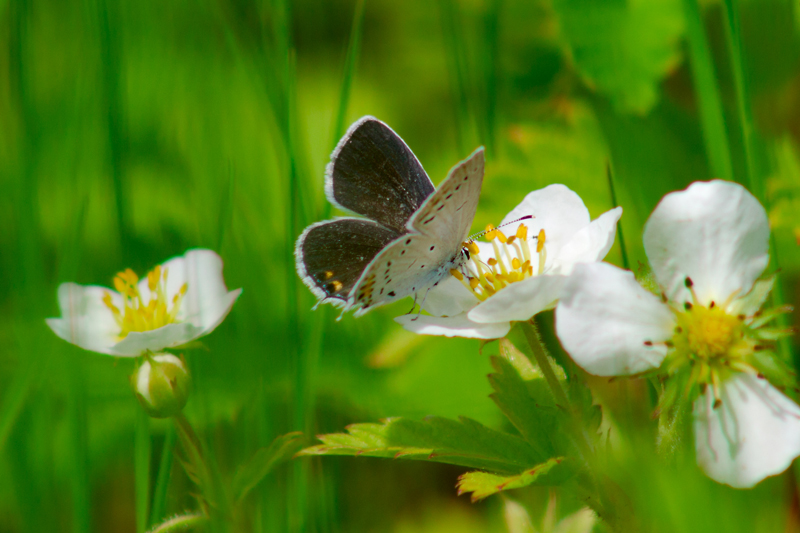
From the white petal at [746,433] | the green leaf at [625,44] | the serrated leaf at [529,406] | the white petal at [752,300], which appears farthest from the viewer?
the green leaf at [625,44]

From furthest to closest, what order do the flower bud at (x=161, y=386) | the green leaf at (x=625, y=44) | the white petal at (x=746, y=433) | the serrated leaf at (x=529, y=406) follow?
1. the green leaf at (x=625, y=44)
2. the flower bud at (x=161, y=386)
3. the serrated leaf at (x=529, y=406)
4. the white petal at (x=746, y=433)

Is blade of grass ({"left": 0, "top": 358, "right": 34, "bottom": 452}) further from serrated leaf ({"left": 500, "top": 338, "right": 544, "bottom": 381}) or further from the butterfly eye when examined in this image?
serrated leaf ({"left": 500, "top": 338, "right": 544, "bottom": 381})

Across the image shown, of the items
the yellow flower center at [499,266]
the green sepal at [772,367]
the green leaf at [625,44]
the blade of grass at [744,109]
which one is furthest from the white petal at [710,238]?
the green leaf at [625,44]

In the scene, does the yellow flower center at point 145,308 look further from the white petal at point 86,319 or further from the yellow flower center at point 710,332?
the yellow flower center at point 710,332

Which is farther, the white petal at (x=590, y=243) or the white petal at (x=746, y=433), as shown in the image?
the white petal at (x=590, y=243)

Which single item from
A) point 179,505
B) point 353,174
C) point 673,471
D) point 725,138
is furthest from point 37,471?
point 725,138

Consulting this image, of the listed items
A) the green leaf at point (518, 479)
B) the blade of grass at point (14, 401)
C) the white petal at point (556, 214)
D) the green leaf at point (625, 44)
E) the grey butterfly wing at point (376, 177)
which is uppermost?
the green leaf at point (625, 44)

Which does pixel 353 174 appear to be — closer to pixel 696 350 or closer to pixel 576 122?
pixel 696 350
